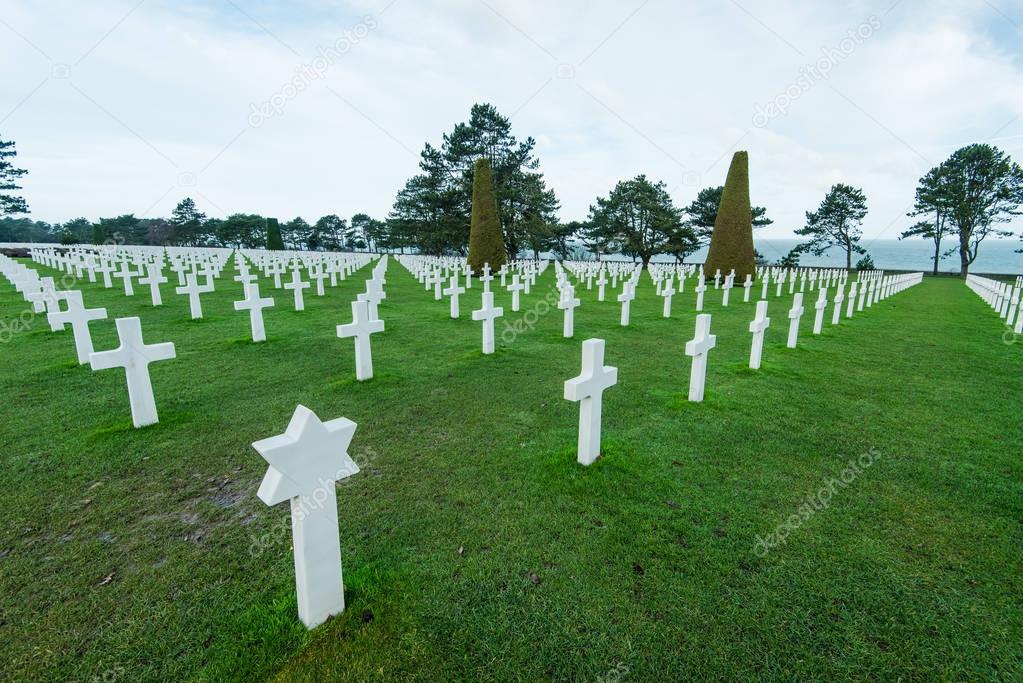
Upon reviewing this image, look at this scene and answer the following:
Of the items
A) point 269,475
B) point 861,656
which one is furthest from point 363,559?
point 861,656

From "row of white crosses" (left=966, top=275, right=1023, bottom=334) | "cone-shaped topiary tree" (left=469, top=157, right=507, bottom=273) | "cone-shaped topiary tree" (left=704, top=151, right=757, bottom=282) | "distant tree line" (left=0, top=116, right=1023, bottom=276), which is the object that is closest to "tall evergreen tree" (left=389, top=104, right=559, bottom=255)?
"distant tree line" (left=0, top=116, right=1023, bottom=276)

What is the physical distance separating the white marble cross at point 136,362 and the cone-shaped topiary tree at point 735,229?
69.9 feet

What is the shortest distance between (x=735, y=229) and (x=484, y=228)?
11399mm

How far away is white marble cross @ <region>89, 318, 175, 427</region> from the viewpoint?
3801 millimetres

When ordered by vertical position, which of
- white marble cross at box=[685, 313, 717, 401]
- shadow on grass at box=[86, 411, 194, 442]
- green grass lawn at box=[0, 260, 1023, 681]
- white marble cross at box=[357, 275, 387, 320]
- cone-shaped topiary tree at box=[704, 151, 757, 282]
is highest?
cone-shaped topiary tree at box=[704, 151, 757, 282]

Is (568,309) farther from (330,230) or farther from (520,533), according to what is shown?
(330,230)

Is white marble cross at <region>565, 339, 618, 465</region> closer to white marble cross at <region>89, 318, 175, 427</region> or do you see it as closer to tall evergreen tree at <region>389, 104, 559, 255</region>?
white marble cross at <region>89, 318, 175, 427</region>

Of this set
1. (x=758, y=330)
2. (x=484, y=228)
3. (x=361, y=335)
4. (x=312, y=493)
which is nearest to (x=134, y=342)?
(x=361, y=335)

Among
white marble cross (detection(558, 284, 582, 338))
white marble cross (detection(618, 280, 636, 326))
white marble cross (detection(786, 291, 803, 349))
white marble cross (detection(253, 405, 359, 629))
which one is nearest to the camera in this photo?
white marble cross (detection(253, 405, 359, 629))

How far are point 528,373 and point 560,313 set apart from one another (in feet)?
17.6

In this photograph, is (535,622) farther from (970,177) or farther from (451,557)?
(970,177)

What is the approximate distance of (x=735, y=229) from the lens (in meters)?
21.2

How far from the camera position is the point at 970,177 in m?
35.8

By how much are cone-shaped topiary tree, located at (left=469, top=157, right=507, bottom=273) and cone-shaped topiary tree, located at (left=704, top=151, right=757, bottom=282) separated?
975 cm
